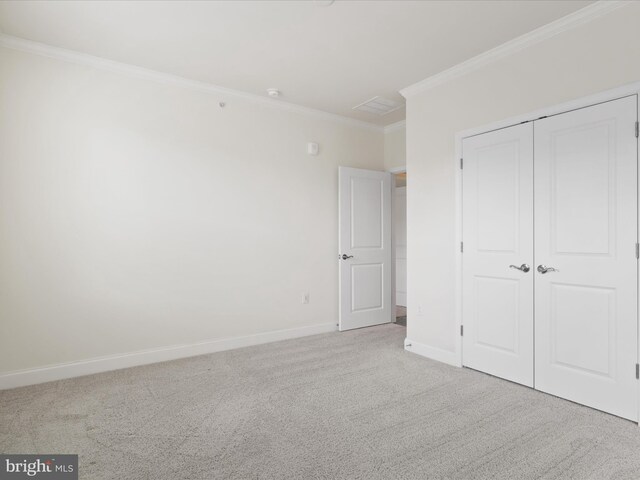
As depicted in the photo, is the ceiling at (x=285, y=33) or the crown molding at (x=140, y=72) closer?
the ceiling at (x=285, y=33)

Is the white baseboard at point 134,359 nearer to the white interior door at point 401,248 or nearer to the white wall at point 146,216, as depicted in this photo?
the white wall at point 146,216

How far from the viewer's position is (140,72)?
3.41 m

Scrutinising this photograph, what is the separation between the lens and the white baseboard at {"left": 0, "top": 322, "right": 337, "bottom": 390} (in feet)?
9.63

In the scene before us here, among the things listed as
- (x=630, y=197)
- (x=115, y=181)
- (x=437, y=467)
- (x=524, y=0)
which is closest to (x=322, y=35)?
(x=524, y=0)

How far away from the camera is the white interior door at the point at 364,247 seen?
183 inches

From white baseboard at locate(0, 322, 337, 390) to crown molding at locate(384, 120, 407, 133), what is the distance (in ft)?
9.73

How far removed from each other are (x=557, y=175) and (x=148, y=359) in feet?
12.8

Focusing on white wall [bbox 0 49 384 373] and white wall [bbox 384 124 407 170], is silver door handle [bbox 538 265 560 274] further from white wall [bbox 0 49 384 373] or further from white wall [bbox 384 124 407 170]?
white wall [bbox 384 124 407 170]

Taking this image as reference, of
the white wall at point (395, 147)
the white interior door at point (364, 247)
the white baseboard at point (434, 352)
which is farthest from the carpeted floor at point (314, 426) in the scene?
the white wall at point (395, 147)

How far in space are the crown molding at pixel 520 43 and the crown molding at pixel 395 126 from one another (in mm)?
1084

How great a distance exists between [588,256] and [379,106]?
2.80 m

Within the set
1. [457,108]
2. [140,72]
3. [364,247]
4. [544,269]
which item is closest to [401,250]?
[364,247]

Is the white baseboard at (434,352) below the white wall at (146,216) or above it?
below

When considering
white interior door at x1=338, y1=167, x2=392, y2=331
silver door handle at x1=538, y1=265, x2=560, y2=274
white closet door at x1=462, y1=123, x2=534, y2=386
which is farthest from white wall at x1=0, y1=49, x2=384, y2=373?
silver door handle at x1=538, y1=265, x2=560, y2=274
